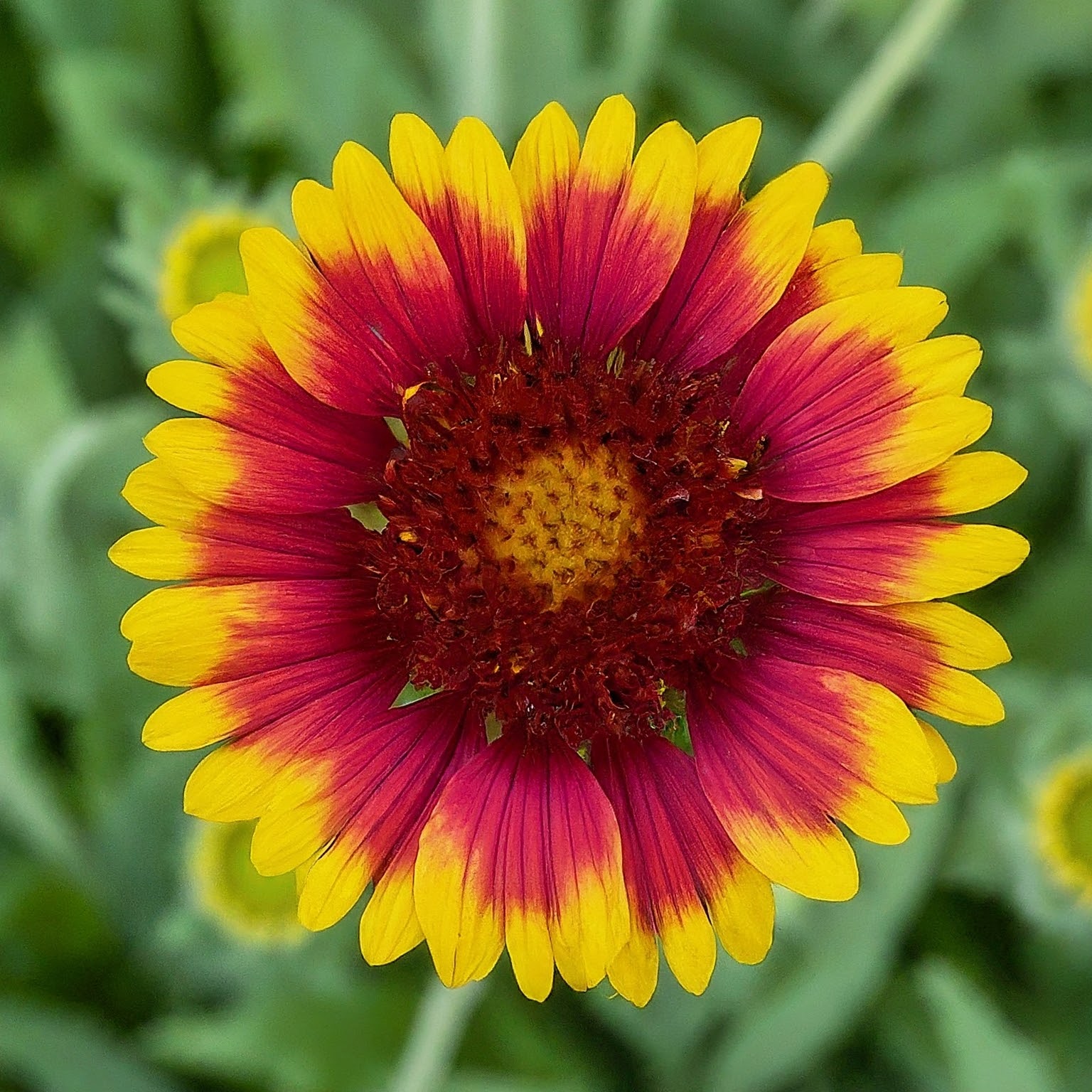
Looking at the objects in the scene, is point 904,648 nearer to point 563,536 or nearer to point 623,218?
point 563,536

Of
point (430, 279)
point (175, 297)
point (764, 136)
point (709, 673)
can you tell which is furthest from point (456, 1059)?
point (764, 136)

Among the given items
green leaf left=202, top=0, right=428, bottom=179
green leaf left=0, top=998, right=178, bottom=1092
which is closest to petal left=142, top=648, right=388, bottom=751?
green leaf left=0, top=998, right=178, bottom=1092

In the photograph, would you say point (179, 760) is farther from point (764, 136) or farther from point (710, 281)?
point (764, 136)

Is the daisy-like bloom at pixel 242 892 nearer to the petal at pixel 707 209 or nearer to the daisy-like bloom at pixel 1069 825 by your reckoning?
the petal at pixel 707 209

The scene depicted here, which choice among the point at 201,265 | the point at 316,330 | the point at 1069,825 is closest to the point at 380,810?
the point at 316,330

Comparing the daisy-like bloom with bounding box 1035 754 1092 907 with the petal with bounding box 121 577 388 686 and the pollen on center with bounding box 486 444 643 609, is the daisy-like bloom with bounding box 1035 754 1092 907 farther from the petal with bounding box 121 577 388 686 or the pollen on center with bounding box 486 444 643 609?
the petal with bounding box 121 577 388 686

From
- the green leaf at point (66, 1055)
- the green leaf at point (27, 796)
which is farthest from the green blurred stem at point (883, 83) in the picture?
the green leaf at point (66, 1055)
